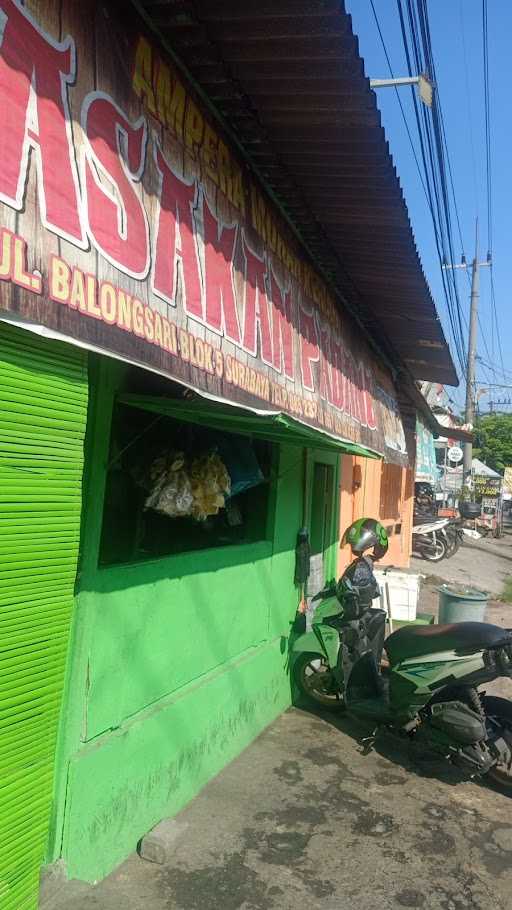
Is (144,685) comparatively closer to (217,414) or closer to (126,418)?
(217,414)

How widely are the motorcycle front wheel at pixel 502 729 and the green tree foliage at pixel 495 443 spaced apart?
39.2 metres

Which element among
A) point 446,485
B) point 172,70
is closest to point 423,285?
point 172,70

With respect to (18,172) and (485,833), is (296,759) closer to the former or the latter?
(485,833)

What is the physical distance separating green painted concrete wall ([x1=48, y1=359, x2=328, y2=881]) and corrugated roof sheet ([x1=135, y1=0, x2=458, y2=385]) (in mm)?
1455

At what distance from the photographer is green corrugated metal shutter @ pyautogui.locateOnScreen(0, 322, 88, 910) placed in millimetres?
2010

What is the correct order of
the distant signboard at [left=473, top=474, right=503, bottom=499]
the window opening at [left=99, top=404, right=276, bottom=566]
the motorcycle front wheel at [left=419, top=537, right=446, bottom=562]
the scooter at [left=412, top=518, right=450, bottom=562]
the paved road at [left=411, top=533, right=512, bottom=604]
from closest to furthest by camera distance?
the window opening at [left=99, top=404, right=276, bottom=566] < the paved road at [left=411, top=533, right=512, bottom=604] < the scooter at [left=412, top=518, right=450, bottom=562] < the motorcycle front wheel at [left=419, top=537, right=446, bottom=562] < the distant signboard at [left=473, top=474, right=503, bottom=499]

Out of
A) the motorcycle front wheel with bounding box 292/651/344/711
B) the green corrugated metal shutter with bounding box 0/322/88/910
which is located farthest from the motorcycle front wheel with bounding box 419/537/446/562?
the green corrugated metal shutter with bounding box 0/322/88/910

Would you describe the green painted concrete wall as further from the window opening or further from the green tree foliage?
the green tree foliage

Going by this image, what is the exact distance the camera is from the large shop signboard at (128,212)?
1.91 meters

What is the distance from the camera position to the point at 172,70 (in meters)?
2.88

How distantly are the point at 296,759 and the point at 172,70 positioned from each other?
4.30 meters

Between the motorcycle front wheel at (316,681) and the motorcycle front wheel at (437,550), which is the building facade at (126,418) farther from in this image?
the motorcycle front wheel at (437,550)

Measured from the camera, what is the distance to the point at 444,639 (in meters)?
4.39

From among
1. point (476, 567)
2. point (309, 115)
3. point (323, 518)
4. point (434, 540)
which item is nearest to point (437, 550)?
point (434, 540)
